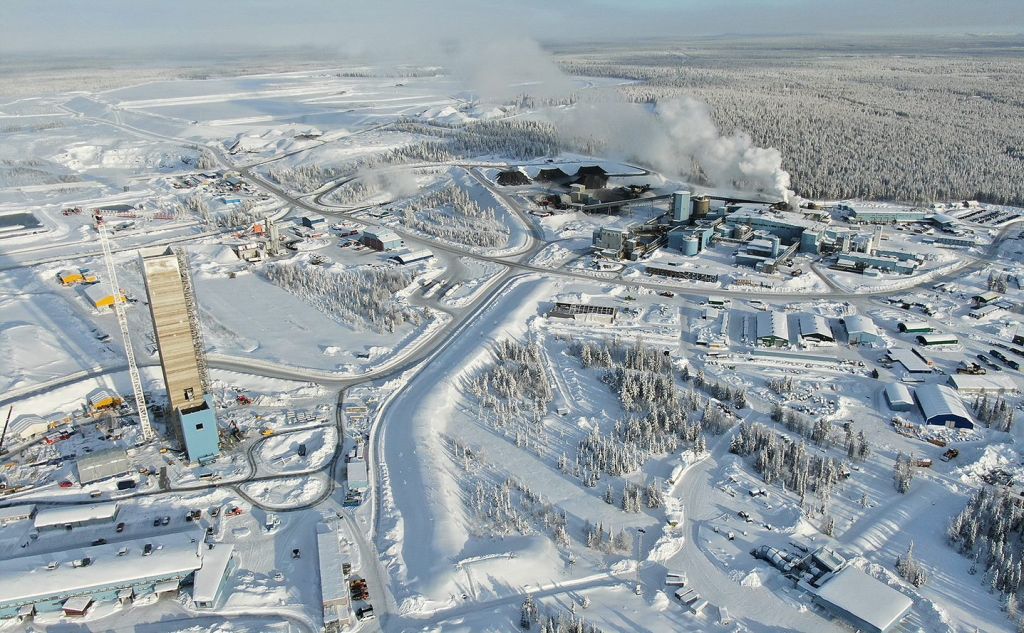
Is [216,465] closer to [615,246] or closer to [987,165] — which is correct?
[615,246]

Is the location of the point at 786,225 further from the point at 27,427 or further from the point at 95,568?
the point at 27,427

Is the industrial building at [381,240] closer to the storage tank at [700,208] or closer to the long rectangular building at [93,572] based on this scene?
the storage tank at [700,208]

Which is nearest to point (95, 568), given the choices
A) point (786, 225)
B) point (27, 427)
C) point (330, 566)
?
point (330, 566)

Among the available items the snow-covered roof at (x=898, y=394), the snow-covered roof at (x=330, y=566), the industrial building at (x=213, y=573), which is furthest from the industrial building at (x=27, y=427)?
the snow-covered roof at (x=898, y=394)

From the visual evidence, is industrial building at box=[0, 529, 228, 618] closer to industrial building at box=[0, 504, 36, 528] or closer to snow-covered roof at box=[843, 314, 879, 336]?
industrial building at box=[0, 504, 36, 528]

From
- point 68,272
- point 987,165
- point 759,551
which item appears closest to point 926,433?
point 759,551
